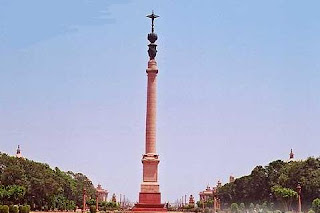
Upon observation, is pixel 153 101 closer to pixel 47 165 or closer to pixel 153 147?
pixel 153 147

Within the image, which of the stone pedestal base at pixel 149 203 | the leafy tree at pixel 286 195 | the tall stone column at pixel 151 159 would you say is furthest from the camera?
the leafy tree at pixel 286 195

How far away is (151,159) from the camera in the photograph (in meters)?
58.7

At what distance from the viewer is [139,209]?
55.6m

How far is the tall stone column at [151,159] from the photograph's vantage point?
5692cm

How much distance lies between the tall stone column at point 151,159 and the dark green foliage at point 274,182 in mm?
24063

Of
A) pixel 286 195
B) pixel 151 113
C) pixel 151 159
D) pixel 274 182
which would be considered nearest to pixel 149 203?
pixel 151 159

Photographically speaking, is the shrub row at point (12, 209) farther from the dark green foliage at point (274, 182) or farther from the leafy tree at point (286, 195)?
the dark green foliage at point (274, 182)

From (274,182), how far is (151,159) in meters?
33.6

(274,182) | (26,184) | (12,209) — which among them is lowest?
(12,209)

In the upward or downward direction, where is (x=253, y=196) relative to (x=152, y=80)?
downward

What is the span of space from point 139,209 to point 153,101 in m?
12.1

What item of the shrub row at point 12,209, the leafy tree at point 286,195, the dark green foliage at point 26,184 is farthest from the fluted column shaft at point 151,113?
the leafy tree at point 286,195

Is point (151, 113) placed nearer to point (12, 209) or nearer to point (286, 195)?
point (12, 209)

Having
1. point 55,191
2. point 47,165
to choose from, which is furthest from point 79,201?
point 55,191
